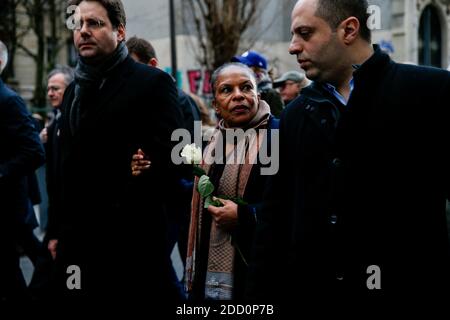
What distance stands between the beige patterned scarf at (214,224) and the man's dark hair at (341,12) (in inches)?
47.1

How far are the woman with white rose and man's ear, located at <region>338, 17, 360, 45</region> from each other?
114cm

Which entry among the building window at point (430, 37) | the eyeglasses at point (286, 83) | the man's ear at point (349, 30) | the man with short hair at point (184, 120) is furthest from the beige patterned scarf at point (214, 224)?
the building window at point (430, 37)

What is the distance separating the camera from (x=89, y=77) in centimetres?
309

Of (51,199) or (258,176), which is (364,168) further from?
(51,199)

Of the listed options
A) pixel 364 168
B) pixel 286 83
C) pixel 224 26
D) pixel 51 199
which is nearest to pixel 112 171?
pixel 364 168

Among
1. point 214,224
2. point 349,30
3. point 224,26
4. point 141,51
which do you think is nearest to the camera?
point 349,30

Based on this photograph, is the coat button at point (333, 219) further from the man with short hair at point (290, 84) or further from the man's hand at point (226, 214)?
the man with short hair at point (290, 84)

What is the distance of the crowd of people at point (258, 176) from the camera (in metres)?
2.24

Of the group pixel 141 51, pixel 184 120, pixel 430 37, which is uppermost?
pixel 430 37

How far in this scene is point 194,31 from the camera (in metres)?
26.1

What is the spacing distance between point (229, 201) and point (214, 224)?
7.2 inches

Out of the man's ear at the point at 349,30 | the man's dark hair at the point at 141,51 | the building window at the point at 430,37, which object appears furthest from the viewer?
the building window at the point at 430,37
